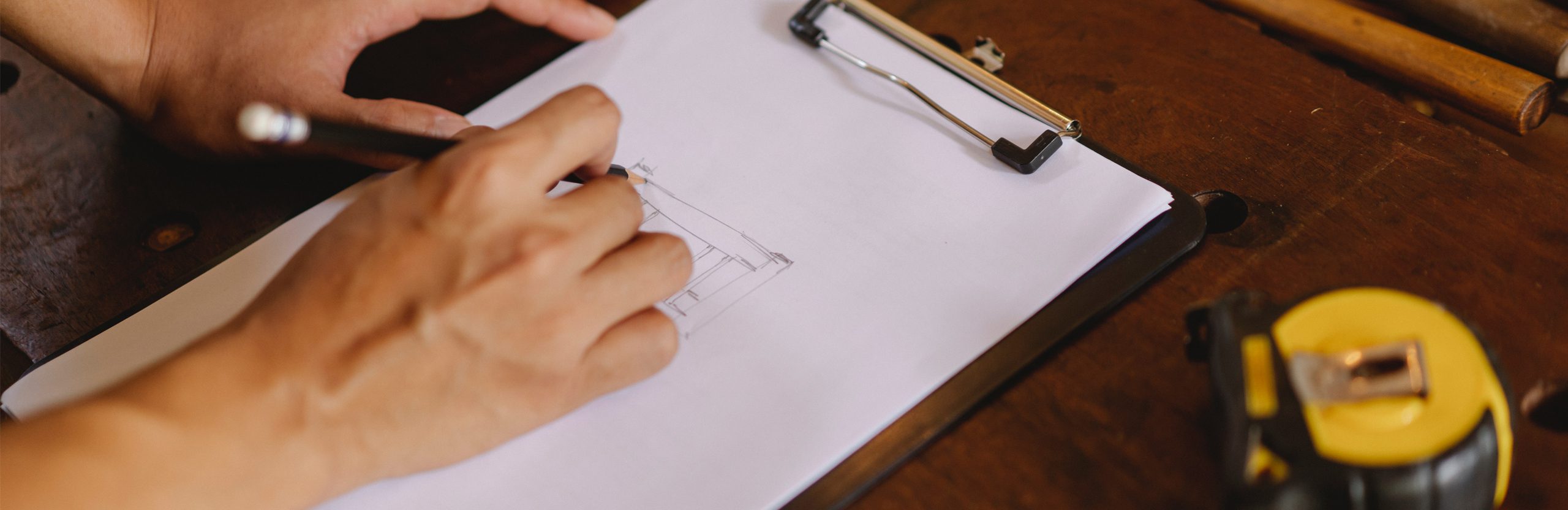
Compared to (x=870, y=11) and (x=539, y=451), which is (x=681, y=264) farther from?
(x=870, y=11)

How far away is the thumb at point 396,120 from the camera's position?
0.62m

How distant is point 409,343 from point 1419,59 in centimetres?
73

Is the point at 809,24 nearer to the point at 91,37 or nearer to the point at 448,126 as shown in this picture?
the point at 448,126

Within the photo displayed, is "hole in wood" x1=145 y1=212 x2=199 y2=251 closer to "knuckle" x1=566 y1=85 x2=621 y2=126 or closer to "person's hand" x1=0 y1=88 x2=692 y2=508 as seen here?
"person's hand" x1=0 y1=88 x2=692 y2=508

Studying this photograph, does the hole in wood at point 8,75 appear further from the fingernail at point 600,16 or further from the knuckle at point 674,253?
the knuckle at point 674,253

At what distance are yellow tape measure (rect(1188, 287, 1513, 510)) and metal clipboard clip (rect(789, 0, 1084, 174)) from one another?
220mm

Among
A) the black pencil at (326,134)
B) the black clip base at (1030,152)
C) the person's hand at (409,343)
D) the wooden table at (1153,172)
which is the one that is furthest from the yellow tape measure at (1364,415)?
the black pencil at (326,134)

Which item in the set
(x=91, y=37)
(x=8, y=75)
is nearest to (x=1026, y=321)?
(x=91, y=37)

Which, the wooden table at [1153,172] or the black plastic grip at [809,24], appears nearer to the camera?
the wooden table at [1153,172]

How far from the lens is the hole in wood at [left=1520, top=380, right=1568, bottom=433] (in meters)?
0.48

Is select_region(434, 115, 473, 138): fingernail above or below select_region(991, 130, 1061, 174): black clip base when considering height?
above

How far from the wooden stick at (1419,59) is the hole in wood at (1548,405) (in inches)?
9.1

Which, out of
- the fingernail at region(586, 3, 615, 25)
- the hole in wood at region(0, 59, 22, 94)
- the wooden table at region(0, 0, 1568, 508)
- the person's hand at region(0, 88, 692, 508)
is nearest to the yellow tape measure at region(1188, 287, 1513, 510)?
the wooden table at region(0, 0, 1568, 508)

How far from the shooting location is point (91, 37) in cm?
68
